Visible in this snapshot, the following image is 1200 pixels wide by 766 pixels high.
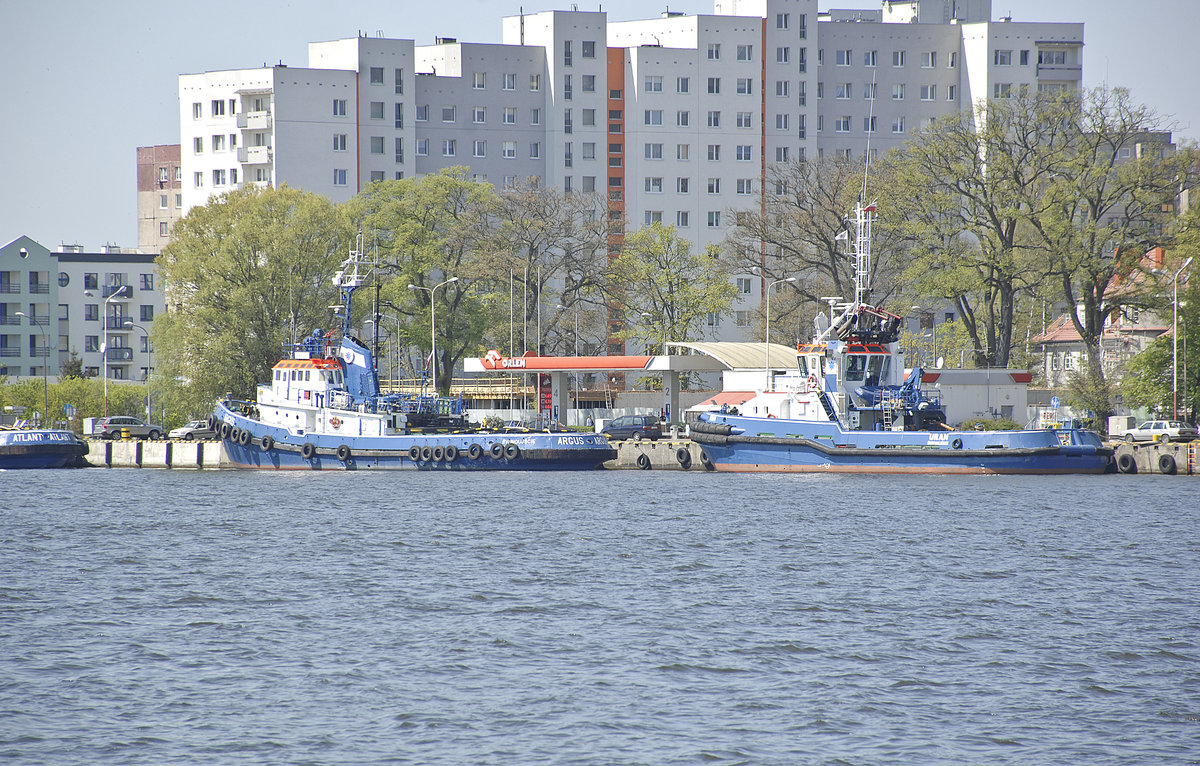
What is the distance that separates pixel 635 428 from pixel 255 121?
181 feet

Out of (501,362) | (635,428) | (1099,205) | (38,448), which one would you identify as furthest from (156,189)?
(1099,205)

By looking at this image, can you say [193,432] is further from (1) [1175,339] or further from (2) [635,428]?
(1) [1175,339]

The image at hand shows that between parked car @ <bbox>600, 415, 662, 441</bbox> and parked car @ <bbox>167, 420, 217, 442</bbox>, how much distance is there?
787 inches

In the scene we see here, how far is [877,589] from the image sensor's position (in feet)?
84.7

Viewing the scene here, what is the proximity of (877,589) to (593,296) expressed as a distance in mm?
68358

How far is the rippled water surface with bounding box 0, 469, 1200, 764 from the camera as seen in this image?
1603 cm

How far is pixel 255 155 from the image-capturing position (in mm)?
103562

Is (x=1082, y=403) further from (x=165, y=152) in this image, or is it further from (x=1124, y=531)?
(x=165, y=152)

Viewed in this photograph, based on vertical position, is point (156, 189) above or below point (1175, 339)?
above

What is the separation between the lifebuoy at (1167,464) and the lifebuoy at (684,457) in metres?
18.5

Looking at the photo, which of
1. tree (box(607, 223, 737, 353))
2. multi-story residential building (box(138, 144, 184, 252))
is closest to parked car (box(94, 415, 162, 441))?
tree (box(607, 223, 737, 353))

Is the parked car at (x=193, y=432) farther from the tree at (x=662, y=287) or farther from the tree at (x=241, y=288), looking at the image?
the tree at (x=662, y=287)

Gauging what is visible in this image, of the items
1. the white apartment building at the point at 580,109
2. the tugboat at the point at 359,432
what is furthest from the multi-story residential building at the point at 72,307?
the tugboat at the point at 359,432

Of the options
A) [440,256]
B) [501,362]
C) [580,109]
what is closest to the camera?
[501,362]
